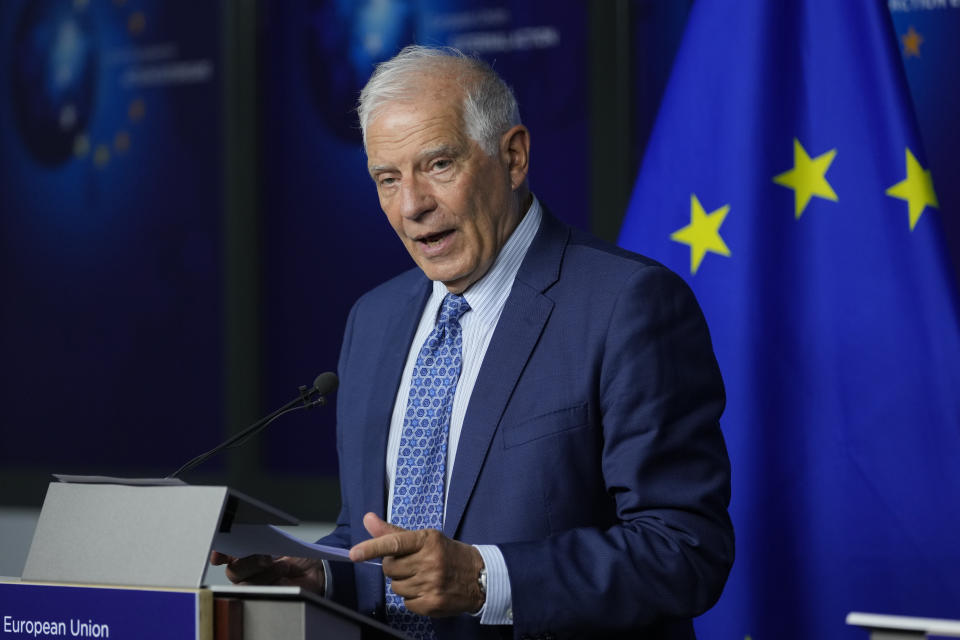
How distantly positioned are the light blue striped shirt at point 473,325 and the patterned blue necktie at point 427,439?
0.04 ft

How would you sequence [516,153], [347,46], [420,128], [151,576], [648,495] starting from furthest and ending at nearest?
[347,46]
[516,153]
[420,128]
[648,495]
[151,576]

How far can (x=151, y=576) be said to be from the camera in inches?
57.4

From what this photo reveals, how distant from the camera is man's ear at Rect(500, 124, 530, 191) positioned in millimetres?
2098

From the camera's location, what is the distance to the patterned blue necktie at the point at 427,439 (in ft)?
6.44

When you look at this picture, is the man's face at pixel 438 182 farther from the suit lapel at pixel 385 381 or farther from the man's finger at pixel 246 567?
the man's finger at pixel 246 567

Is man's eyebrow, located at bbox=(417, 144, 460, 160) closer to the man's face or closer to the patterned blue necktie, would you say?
the man's face

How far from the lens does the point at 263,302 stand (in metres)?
4.42

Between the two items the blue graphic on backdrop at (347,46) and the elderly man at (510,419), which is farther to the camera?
the blue graphic on backdrop at (347,46)

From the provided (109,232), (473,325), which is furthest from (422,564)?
(109,232)

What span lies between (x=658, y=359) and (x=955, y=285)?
93 centimetres

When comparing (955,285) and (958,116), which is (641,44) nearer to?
(958,116)

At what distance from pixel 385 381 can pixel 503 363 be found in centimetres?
29

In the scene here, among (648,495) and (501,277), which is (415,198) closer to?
(501,277)

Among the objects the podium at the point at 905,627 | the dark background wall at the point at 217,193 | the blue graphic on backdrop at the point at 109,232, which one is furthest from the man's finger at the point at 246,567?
the blue graphic on backdrop at the point at 109,232
